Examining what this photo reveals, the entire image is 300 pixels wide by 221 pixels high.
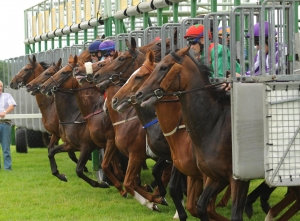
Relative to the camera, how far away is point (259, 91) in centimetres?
758

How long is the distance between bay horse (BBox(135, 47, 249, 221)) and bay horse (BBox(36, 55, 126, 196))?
3.70 metres

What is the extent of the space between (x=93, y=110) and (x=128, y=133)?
1.42 meters

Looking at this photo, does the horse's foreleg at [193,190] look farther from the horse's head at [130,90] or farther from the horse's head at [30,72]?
the horse's head at [30,72]

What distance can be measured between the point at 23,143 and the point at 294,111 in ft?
41.5

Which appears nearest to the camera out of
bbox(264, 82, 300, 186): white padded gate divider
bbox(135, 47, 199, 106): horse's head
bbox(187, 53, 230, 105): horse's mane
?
bbox(264, 82, 300, 186): white padded gate divider

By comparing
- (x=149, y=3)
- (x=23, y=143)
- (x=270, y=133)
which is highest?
(x=149, y=3)

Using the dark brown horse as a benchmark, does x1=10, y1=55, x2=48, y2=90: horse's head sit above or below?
above

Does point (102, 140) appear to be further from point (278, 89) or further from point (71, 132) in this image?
point (278, 89)

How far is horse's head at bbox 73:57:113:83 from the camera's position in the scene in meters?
11.4

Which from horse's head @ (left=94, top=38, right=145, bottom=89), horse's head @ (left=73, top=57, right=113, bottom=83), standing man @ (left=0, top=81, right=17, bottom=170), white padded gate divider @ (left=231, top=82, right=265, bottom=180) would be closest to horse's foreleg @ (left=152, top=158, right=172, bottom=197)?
horse's head @ (left=94, top=38, right=145, bottom=89)

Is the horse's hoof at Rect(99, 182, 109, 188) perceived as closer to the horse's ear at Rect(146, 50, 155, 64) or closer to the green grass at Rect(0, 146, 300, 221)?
the green grass at Rect(0, 146, 300, 221)

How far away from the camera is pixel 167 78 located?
26.5 feet

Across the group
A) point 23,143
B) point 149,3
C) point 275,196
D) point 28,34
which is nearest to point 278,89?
point 275,196

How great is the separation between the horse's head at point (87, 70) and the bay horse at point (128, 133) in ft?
1.23
